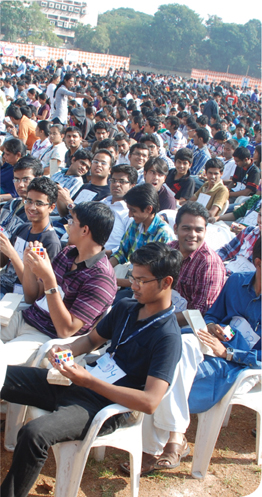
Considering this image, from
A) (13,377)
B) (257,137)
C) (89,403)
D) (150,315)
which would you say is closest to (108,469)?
(89,403)

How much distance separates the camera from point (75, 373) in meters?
1.95

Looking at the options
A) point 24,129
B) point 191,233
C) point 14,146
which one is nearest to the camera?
point 191,233

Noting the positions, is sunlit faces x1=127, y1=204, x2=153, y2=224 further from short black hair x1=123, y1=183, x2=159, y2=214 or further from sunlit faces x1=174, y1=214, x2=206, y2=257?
sunlit faces x1=174, y1=214, x2=206, y2=257

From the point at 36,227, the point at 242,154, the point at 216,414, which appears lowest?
the point at 216,414

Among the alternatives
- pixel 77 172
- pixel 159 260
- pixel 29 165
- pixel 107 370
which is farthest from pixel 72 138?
pixel 107 370

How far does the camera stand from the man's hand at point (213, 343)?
2438 mm

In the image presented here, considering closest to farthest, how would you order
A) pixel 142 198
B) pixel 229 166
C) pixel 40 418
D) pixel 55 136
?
1. pixel 40 418
2. pixel 142 198
3. pixel 55 136
4. pixel 229 166

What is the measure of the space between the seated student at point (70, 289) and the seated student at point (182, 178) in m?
2.93

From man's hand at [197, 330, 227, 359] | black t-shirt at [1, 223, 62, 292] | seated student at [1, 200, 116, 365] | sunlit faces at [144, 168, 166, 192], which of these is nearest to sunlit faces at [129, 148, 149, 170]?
sunlit faces at [144, 168, 166, 192]

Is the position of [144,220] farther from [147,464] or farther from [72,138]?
[72,138]

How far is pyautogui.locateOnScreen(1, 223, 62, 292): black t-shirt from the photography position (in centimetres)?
305

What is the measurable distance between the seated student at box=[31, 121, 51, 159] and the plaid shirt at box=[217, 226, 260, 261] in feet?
12.6

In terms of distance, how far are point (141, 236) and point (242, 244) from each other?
0.90 metres

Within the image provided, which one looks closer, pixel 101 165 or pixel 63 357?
pixel 63 357
